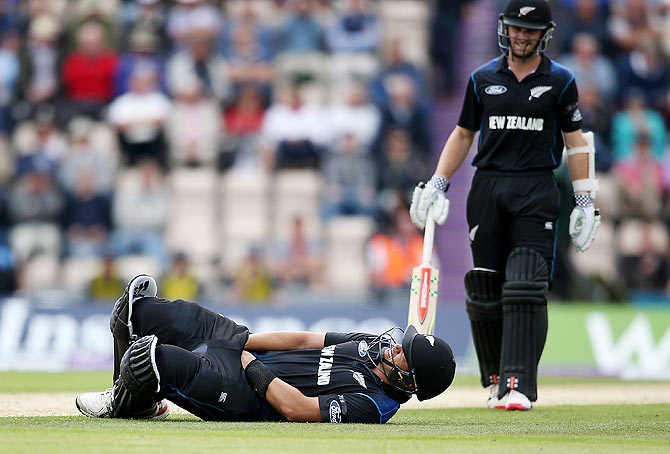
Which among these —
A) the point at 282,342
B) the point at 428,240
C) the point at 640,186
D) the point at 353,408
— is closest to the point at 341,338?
the point at 282,342

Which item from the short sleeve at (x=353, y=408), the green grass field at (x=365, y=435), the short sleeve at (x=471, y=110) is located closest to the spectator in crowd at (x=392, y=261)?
the short sleeve at (x=471, y=110)

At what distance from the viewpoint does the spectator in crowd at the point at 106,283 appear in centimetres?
1424

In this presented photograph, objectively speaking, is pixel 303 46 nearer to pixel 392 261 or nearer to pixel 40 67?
pixel 40 67

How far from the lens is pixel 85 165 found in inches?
612

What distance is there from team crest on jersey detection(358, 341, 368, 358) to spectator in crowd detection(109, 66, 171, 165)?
9785mm

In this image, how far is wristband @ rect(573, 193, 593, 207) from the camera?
8.41 m

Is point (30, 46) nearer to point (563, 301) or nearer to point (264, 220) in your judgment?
point (264, 220)

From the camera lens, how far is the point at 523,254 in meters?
8.06

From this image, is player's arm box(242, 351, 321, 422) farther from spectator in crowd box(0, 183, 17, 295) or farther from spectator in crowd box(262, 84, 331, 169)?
spectator in crowd box(262, 84, 331, 169)

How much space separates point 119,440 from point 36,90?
11765 mm

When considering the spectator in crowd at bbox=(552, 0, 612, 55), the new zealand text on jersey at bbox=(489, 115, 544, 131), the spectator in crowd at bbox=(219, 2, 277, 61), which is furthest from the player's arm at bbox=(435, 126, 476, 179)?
the spectator in crowd at bbox=(552, 0, 612, 55)

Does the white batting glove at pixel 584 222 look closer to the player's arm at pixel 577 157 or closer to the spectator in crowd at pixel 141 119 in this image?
the player's arm at pixel 577 157

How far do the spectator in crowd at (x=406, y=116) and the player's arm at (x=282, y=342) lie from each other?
9.66m

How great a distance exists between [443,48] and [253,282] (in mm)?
5844
